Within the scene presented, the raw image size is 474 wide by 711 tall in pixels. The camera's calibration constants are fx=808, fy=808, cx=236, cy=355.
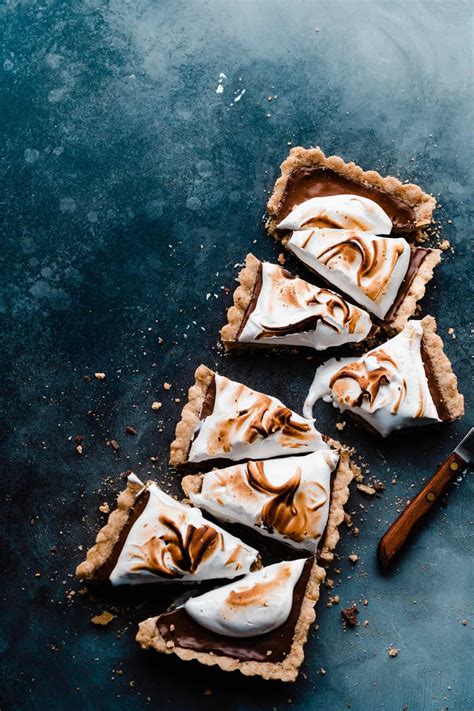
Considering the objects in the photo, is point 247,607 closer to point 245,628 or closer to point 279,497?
point 245,628

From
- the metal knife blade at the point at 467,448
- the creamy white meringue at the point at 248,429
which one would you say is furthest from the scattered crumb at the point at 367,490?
the metal knife blade at the point at 467,448

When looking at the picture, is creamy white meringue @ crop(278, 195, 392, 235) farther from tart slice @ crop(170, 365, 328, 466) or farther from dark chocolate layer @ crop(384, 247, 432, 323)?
tart slice @ crop(170, 365, 328, 466)

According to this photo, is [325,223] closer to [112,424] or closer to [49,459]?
[112,424]

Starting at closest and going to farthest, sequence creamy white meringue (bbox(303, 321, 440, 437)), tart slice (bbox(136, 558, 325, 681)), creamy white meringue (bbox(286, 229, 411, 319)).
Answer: tart slice (bbox(136, 558, 325, 681)) → creamy white meringue (bbox(303, 321, 440, 437)) → creamy white meringue (bbox(286, 229, 411, 319))

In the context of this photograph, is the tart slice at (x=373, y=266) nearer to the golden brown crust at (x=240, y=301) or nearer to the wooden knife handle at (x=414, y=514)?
the golden brown crust at (x=240, y=301)

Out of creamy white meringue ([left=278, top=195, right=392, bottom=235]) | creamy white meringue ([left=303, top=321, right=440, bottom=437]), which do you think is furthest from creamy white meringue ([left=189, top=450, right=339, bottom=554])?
creamy white meringue ([left=278, top=195, right=392, bottom=235])

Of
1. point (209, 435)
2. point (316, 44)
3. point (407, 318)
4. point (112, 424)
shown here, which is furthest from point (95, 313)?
point (316, 44)
